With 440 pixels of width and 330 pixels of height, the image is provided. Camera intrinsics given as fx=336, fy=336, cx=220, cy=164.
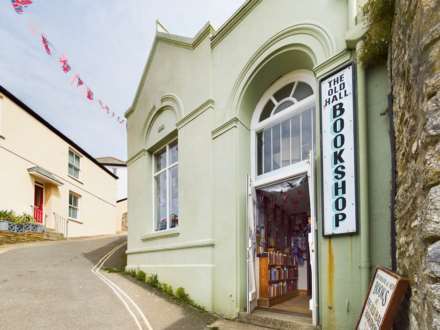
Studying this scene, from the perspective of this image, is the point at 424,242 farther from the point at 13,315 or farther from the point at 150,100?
the point at 150,100

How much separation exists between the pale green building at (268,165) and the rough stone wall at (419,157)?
41.0 inches

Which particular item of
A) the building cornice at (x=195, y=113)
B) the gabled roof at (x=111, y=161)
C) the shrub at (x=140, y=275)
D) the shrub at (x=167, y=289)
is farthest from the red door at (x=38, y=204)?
the gabled roof at (x=111, y=161)

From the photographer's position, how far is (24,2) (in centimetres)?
859

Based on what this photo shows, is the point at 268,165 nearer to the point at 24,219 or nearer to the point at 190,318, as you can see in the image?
the point at 190,318

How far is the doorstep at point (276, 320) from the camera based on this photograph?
5.08 m

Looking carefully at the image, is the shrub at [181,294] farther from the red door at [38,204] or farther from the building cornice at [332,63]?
the red door at [38,204]

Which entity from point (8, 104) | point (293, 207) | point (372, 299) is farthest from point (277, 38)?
point (8, 104)

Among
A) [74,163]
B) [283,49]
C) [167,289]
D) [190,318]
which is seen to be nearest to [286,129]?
[283,49]

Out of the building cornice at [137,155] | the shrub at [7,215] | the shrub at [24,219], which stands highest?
the building cornice at [137,155]

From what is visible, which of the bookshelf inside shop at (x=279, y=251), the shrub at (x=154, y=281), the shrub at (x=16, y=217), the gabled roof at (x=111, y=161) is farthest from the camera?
the gabled roof at (x=111, y=161)

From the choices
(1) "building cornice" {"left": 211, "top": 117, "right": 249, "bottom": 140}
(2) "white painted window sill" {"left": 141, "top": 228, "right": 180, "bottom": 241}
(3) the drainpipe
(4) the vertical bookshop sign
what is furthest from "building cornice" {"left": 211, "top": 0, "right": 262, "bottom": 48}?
(2) "white painted window sill" {"left": 141, "top": 228, "right": 180, "bottom": 241}

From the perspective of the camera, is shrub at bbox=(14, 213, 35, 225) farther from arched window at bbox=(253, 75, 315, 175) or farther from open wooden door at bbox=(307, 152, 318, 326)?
open wooden door at bbox=(307, 152, 318, 326)

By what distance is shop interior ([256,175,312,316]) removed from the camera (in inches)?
253

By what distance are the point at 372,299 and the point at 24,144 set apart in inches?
702
